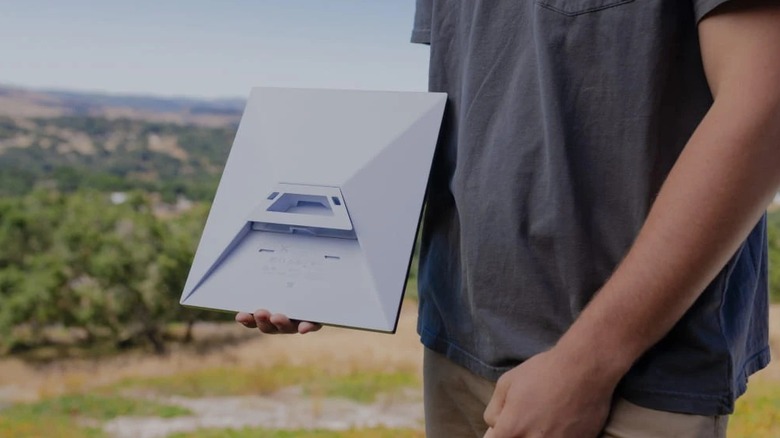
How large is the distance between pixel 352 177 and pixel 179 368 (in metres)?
2.58

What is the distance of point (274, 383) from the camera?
278cm

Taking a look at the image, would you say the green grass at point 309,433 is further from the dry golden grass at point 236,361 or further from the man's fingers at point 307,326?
the man's fingers at point 307,326

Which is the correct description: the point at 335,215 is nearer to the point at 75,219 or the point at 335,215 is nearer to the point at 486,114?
the point at 486,114

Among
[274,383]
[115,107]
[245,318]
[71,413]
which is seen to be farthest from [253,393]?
[115,107]

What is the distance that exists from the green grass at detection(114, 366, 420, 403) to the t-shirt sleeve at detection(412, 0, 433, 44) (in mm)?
1994

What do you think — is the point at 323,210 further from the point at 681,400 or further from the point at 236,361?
the point at 236,361

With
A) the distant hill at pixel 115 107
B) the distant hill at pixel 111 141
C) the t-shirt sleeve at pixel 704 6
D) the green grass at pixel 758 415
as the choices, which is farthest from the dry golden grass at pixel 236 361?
the t-shirt sleeve at pixel 704 6

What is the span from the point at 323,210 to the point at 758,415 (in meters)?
2.11

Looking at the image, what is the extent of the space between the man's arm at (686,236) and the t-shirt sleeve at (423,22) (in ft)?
1.02

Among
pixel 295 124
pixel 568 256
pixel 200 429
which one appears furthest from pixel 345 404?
pixel 568 256

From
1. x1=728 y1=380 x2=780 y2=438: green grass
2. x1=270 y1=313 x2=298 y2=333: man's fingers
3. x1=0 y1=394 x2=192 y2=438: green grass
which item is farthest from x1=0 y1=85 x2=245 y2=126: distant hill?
x1=270 y1=313 x2=298 y2=333: man's fingers

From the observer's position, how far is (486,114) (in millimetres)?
634

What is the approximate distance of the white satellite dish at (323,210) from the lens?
691mm

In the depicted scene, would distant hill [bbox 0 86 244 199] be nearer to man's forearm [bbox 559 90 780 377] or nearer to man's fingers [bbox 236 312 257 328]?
man's fingers [bbox 236 312 257 328]
